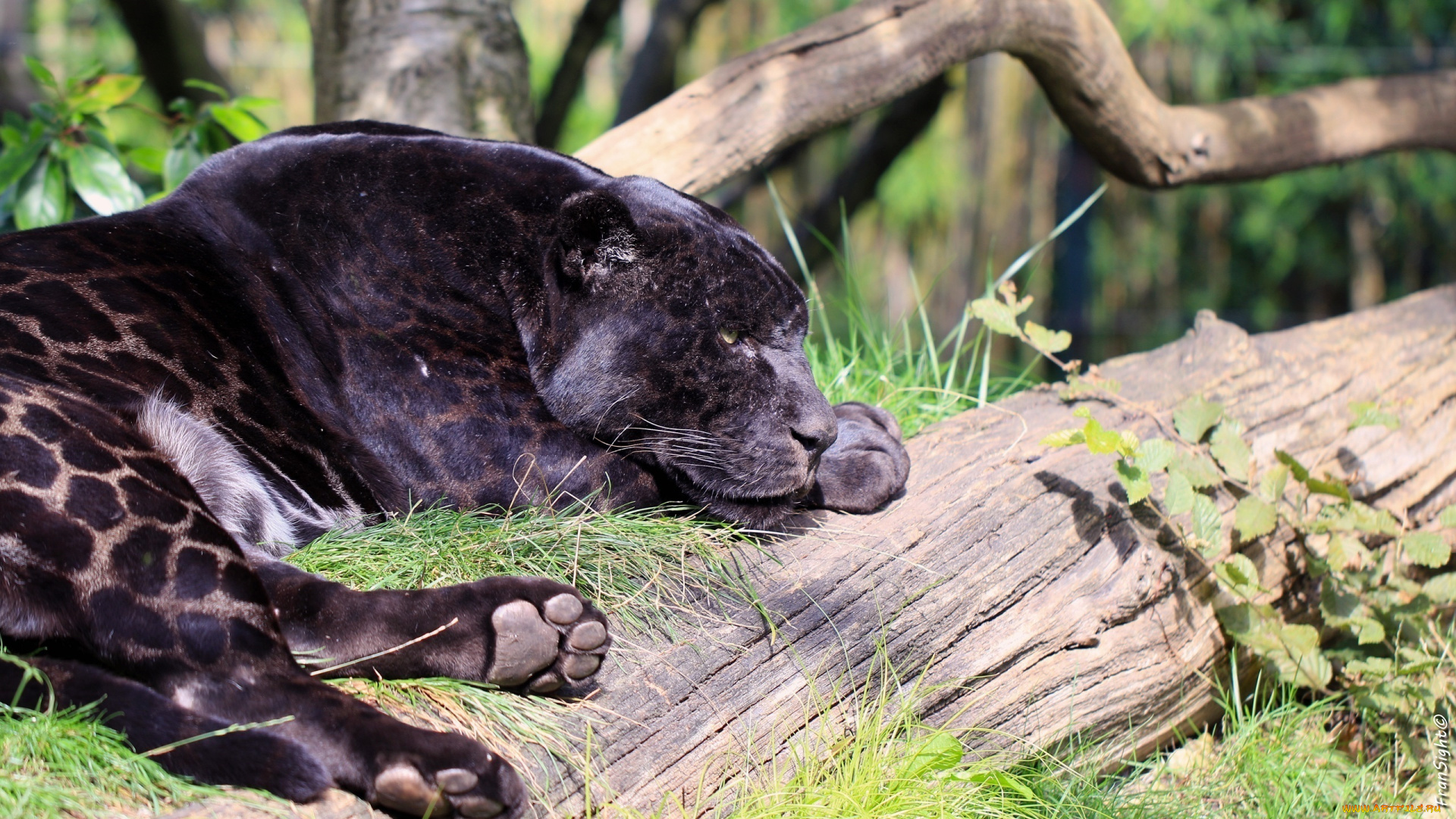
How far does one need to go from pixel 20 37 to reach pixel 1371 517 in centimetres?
1248

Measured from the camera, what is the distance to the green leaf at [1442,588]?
113 inches

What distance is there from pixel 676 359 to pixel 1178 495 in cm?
136

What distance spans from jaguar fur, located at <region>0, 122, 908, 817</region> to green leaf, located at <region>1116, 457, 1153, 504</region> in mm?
590

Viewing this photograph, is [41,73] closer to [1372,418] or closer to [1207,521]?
[1207,521]

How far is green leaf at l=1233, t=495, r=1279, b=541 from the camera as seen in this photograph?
2779 mm

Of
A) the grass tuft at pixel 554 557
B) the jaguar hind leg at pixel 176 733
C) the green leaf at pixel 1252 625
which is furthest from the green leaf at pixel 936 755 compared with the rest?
the jaguar hind leg at pixel 176 733

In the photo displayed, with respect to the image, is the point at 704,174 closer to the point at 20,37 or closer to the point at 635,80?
the point at 635,80

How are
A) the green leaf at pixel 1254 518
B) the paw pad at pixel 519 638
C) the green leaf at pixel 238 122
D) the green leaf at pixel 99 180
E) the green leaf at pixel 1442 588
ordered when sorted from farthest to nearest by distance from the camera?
the green leaf at pixel 238 122, the green leaf at pixel 99 180, the green leaf at pixel 1442 588, the green leaf at pixel 1254 518, the paw pad at pixel 519 638

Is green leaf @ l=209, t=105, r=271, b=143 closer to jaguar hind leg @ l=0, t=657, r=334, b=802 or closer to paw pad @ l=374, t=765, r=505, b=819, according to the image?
jaguar hind leg @ l=0, t=657, r=334, b=802

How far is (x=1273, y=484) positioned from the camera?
9.49ft

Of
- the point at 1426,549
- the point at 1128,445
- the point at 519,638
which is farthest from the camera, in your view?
the point at 1426,549

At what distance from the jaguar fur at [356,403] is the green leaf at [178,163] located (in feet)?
3.96

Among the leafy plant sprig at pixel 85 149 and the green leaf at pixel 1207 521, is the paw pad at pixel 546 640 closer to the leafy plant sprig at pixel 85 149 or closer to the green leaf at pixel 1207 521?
the green leaf at pixel 1207 521

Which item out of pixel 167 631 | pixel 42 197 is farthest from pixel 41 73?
pixel 167 631
